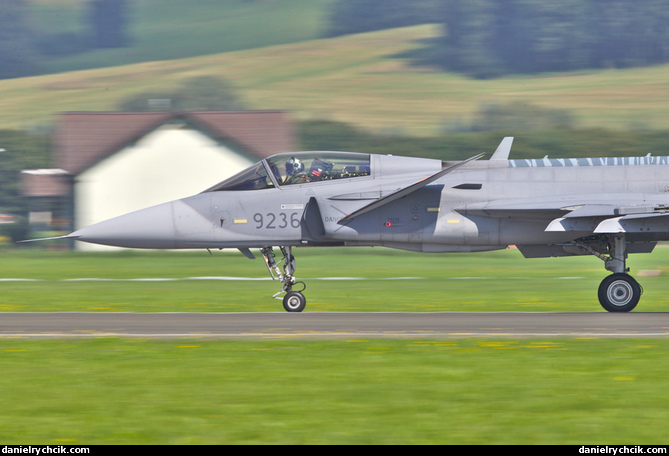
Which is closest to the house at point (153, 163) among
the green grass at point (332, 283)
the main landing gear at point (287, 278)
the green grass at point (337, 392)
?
the green grass at point (332, 283)

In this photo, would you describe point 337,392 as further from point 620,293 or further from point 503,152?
point 503,152

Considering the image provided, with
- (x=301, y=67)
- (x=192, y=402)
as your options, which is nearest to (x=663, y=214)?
(x=192, y=402)

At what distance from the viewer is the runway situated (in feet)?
44.2

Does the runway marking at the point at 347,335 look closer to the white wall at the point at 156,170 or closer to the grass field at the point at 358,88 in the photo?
the white wall at the point at 156,170

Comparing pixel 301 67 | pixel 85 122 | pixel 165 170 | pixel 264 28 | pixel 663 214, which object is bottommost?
pixel 663 214

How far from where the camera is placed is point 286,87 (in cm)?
10406

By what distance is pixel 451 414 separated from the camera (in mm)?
8312

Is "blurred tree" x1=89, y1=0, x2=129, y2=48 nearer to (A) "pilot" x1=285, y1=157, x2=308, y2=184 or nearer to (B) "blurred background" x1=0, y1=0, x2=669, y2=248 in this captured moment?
(B) "blurred background" x1=0, y1=0, x2=669, y2=248

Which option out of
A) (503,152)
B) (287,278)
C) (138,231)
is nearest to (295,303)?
(287,278)

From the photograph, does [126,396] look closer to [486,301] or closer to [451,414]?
[451,414]

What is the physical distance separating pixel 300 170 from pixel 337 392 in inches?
339

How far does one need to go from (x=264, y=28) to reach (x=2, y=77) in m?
37.1

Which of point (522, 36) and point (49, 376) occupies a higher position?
point (522, 36)

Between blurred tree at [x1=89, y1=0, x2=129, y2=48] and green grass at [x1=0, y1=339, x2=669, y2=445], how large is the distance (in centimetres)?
13230
